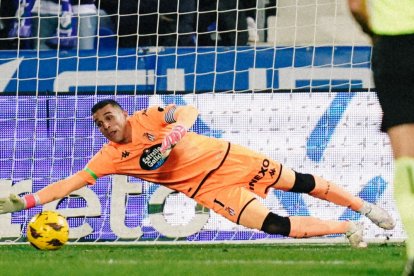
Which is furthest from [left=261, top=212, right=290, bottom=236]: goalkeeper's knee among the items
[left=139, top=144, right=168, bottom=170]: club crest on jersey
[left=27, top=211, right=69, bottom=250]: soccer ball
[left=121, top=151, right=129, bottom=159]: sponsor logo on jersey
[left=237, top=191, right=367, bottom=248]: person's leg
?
[left=27, top=211, right=69, bottom=250]: soccer ball

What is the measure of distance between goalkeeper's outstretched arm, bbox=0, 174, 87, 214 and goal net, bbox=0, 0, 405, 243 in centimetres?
110

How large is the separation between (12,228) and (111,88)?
1689mm

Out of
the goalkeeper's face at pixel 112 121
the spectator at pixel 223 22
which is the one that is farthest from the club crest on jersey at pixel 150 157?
the spectator at pixel 223 22

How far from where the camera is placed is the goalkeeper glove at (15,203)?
952 cm

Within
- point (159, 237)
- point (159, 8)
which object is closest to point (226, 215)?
point (159, 237)

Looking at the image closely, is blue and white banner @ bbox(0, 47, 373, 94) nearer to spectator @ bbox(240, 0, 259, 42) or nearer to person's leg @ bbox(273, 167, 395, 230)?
spectator @ bbox(240, 0, 259, 42)

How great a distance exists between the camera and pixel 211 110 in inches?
424

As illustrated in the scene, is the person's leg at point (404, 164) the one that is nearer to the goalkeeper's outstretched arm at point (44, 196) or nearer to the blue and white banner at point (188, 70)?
the goalkeeper's outstretched arm at point (44, 196)

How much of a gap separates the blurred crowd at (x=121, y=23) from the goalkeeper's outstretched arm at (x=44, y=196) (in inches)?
91.7

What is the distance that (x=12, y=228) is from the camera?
35.2ft

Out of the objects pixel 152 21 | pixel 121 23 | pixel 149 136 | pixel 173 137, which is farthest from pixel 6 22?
pixel 173 137

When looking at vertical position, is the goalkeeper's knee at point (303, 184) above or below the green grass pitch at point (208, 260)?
above

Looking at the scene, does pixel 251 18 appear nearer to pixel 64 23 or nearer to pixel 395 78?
pixel 64 23

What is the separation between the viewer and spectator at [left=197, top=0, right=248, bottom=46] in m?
11.5
